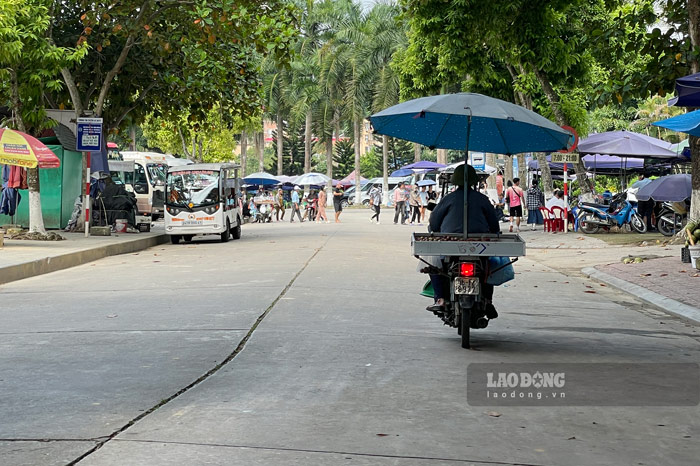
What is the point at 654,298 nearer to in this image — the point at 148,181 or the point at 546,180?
the point at 546,180

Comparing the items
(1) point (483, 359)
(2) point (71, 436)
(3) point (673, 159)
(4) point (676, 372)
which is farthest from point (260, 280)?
(3) point (673, 159)

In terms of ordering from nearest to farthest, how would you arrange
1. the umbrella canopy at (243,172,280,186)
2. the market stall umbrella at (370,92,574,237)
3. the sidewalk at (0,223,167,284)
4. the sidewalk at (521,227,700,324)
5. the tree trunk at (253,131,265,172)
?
the market stall umbrella at (370,92,574,237)
the sidewalk at (521,227,700,324)
the sidewalk at (0,223,167,284)
the umbrella canopy at (243,172,280,186)
the tree trunk at (253,131,265,172)

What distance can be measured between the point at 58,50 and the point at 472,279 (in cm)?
1768

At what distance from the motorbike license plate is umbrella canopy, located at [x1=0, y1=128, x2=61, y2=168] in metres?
14.9

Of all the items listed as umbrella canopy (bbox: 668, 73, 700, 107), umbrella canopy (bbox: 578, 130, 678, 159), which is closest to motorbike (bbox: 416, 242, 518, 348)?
umbrella canopy (bbox: 668, 73, 700, 107)

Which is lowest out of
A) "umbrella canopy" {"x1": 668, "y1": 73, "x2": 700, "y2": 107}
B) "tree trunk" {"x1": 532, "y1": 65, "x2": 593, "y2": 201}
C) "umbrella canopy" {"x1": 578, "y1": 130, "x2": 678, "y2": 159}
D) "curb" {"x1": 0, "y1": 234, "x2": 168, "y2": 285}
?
"curb" {"x1": 0, "y1": 234, "x2": 168, "y2": 285}

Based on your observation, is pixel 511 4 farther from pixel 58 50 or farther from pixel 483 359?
pixel 483 359

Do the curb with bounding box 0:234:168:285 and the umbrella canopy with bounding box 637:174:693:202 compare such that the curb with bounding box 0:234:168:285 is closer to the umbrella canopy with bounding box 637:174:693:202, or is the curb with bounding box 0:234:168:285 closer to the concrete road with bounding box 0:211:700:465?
the concrete road with bounding box 0:211:700:465

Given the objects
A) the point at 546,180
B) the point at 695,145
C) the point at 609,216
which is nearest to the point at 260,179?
the point at 546,180

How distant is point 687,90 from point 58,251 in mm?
13745

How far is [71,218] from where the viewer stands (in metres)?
29.4

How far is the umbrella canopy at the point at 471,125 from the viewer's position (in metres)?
9.53

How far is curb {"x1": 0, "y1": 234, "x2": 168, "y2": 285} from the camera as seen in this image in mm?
16641

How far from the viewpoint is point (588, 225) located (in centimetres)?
2944
